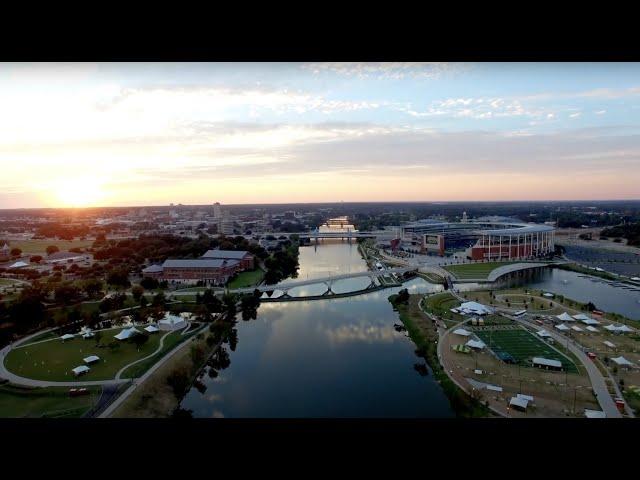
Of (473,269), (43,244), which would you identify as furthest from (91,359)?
(473,269)

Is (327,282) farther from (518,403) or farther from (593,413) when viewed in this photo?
(593,413)

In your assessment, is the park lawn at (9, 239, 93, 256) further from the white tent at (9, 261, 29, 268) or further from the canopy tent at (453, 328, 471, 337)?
the canopy tent at (453, 328, 471, 337)

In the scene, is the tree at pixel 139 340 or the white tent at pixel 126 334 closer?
the tree at pixel 139 340

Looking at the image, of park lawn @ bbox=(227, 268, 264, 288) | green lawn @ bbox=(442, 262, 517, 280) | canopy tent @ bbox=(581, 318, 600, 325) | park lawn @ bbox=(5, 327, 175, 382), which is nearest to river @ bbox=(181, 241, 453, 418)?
park lawn @ bbox=(5, 327, 175, 382)

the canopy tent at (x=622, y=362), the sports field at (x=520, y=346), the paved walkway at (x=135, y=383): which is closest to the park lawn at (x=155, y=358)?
the paved walkway at (x=135, y=383)

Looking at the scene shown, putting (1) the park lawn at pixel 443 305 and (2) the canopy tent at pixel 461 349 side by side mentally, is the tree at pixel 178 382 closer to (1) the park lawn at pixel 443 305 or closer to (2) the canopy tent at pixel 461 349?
(2) the canopy tent at pixel 461 349
